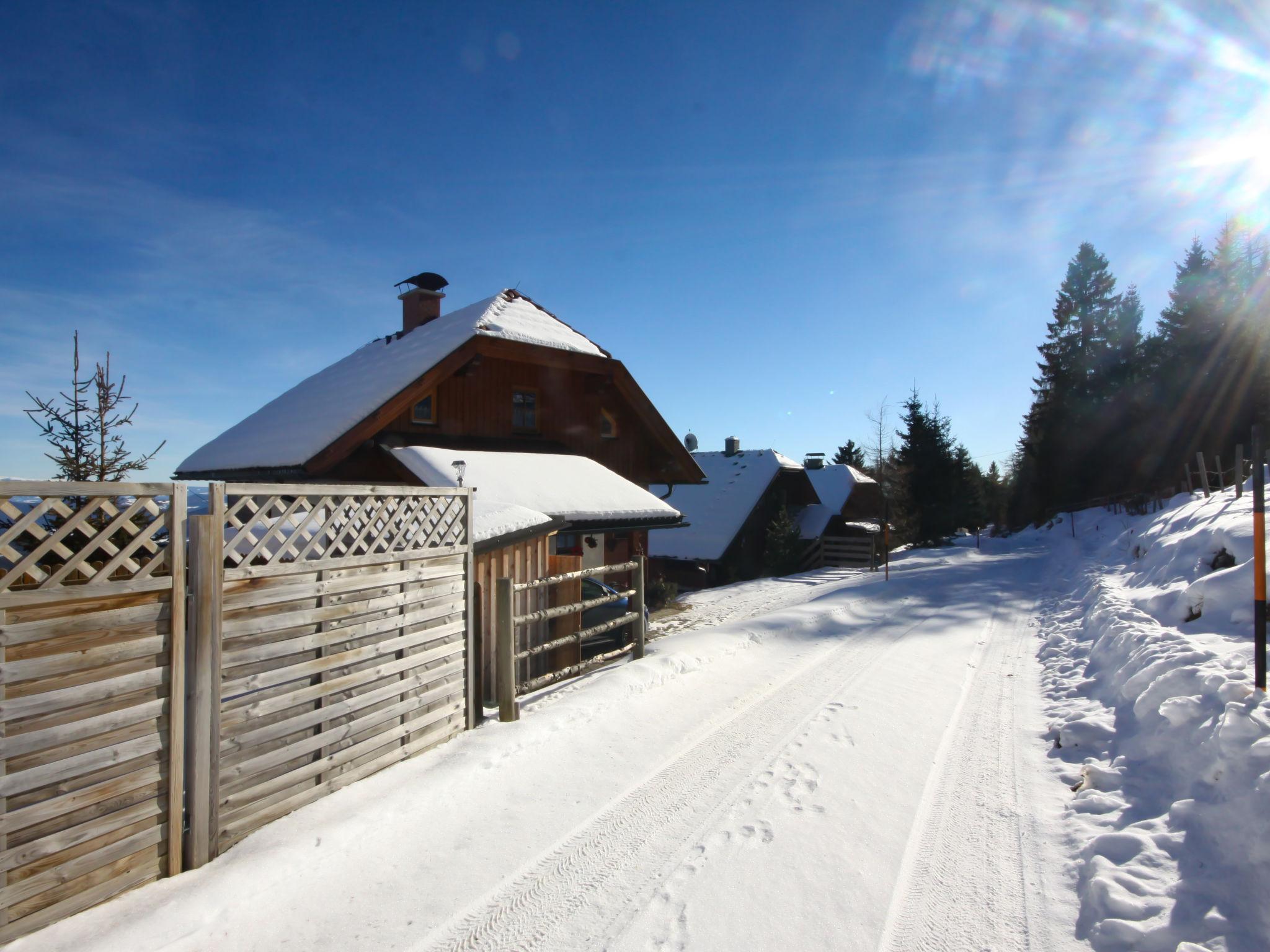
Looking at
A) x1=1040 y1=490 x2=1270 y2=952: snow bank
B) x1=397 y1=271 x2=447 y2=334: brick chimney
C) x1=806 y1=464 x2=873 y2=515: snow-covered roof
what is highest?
x1=397 y1=271 x2=447 y2=334: brick chimney

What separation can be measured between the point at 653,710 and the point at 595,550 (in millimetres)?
8742

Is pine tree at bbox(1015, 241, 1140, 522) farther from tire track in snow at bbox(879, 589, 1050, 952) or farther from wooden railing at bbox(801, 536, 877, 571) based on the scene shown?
tire track in snow at bbox(879, 589, 1050, 952)

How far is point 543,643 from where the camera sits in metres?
7.57

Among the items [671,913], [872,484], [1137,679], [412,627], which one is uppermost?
[872,484]

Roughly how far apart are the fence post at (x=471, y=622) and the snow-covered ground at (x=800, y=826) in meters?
0.19

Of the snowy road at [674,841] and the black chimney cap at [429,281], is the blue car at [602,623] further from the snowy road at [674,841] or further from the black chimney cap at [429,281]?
the black chimney cap at [429,281]

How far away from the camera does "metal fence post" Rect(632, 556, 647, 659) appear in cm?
875

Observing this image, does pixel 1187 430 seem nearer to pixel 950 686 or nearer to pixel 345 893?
pixel 950 686

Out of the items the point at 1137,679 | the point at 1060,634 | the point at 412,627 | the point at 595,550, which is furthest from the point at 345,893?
the point at 595,550

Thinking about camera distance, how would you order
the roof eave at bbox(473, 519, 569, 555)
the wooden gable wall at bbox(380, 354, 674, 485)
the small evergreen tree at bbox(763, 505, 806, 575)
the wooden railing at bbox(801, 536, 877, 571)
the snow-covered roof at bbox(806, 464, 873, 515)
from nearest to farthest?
the roof eave at bbox(473, 519, 569, 555) < the wooden gable wall at bbox(380, 354, 674, 485) < the small evergreen tree at bbox(763, 505, 806, 575) < the wooden railing at bbox(801, 536, 877, 571) < the snow-covered roof at bbox(806, 464, 873, 515)

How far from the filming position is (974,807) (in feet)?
15.1

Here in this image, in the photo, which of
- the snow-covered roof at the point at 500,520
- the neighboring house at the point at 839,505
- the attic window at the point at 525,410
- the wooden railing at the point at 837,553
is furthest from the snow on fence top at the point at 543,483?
the neighboring house at the point at 839,505

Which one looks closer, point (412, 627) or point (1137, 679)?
point (412, 627)

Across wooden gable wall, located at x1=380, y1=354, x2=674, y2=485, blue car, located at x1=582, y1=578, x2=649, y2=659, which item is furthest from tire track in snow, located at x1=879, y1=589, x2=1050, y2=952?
wooden gable wall, located at x1=380, y1=354, x2=674, y2=485
